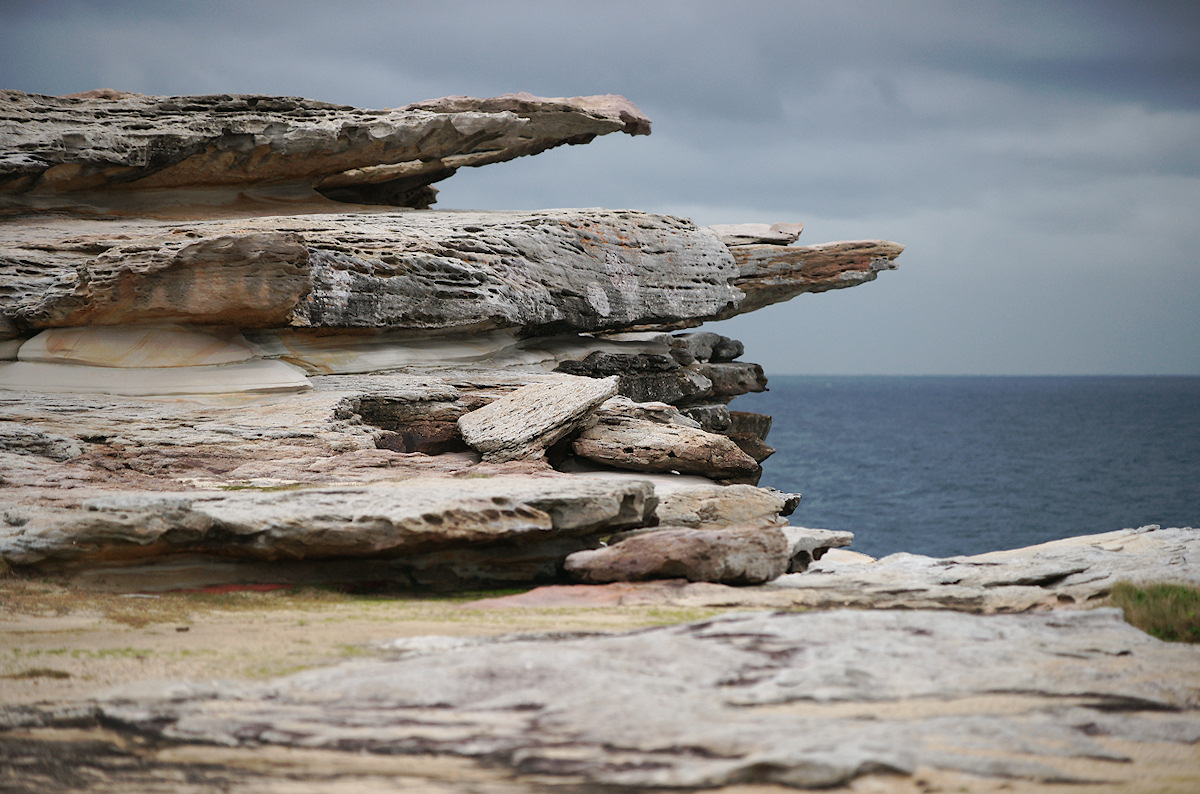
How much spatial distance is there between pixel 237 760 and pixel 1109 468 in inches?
3268

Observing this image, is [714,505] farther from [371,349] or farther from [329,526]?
[371,349]

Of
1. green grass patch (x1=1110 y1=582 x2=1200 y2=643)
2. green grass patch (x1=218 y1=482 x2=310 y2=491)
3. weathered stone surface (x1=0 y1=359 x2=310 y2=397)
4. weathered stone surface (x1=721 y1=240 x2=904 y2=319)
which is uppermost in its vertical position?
weathered stone surface (x1=721 y1=240 x2=904 y2=319)

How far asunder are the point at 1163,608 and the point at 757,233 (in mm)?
17746

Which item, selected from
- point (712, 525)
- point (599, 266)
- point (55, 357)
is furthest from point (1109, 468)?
point (55, 357)

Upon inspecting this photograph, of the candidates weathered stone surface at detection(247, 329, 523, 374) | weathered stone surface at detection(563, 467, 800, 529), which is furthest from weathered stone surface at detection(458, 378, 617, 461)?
weathered stone surface at detection(247, 329, 523, 374)

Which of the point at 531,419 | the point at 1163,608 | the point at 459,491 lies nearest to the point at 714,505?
the point at 531,419

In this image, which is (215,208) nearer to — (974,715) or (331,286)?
(331,286)

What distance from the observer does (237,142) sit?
19.9m

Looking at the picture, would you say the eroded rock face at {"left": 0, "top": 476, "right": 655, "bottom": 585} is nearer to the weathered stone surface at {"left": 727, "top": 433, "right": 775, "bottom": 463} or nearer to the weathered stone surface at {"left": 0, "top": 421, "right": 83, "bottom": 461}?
the weathered stone surface at {"left": 0, "top": 421, "right": 83, "bottom": 461}

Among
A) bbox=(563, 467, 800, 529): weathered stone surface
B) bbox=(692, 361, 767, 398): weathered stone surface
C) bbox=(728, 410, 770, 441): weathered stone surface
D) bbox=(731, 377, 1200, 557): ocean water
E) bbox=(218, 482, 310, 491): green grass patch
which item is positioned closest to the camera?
bbox=(218, 482, 310, 491): green grass patch

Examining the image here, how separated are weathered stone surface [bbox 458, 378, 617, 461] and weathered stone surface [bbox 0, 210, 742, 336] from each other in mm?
3312

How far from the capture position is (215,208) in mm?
20766

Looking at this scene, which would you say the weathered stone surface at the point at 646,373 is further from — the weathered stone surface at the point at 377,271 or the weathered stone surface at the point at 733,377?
the weathered stone surface at the point at 733,377

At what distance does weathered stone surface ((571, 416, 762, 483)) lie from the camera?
51.5 feet
